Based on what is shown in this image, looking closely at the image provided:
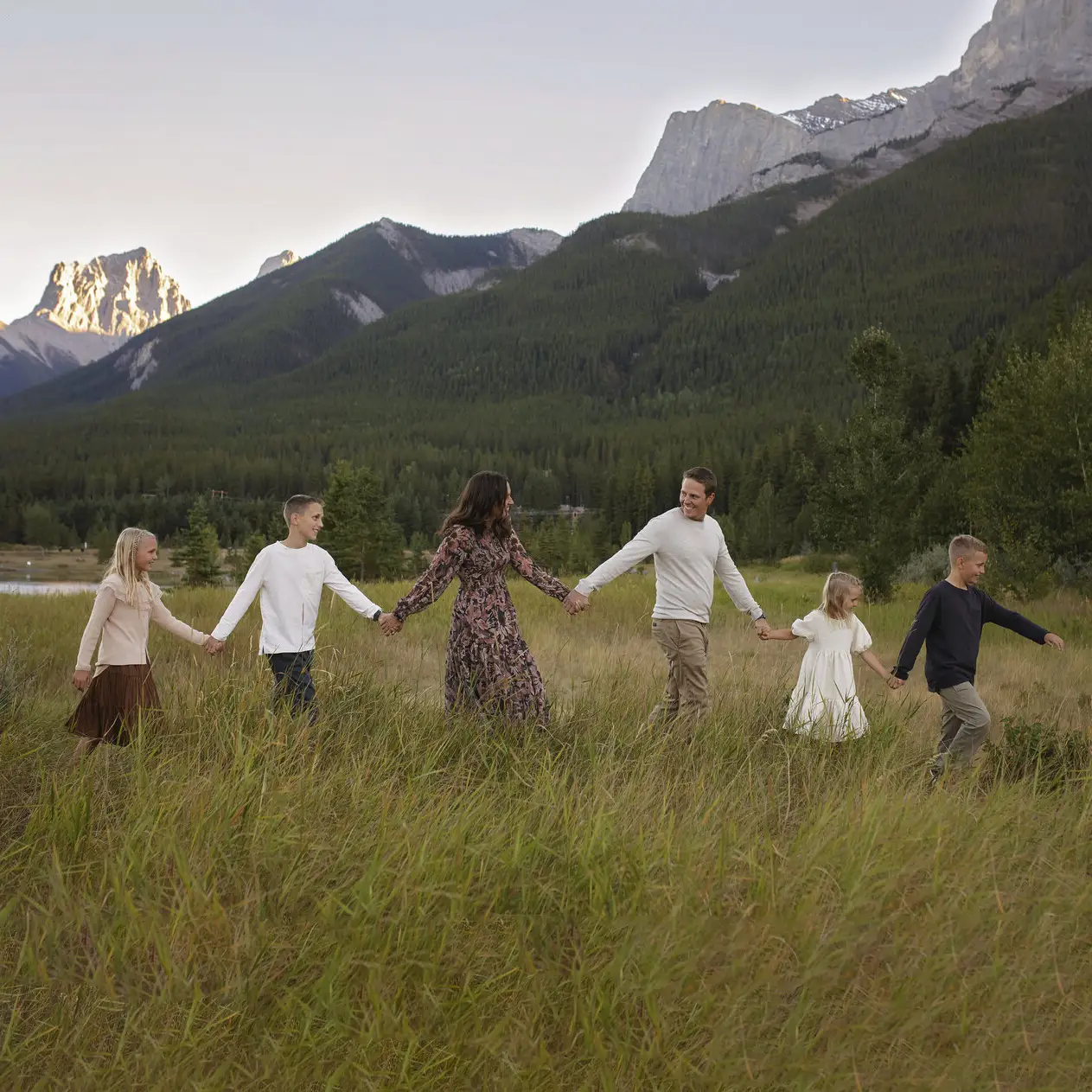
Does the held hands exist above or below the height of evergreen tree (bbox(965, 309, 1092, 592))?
below

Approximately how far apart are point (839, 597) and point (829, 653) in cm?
39

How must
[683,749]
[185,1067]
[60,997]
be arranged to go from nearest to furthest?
[185,1067] → [60,997] → [683,749]

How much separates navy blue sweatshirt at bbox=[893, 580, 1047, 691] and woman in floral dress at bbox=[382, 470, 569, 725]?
256cm

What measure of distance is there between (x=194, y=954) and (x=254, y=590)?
136 inches

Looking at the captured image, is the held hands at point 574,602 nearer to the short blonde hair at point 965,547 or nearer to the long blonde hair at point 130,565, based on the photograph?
the short blonde hair at point 965,547

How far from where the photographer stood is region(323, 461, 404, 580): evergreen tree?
5091 cm

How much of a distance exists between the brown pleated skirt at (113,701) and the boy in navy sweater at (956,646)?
15.7 feet

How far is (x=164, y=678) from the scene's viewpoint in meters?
7.71

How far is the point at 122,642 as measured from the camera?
5.76 m

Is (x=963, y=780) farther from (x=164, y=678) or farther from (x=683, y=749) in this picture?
(x=164, y=678)

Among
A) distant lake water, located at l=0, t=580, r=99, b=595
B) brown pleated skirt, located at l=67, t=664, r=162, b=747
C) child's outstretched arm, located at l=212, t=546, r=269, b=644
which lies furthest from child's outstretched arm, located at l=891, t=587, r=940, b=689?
distant lake water, located at l=0, t=580, r=99, b=595

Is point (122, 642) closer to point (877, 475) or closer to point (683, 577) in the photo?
point (683, 577)

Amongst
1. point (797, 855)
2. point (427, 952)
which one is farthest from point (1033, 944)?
point (427, 952)

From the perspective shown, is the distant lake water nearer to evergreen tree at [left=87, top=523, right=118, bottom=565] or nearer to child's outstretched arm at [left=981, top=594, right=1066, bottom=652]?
child's outstretched arm at [left=981, top=594, right=1066, bottom=652]
